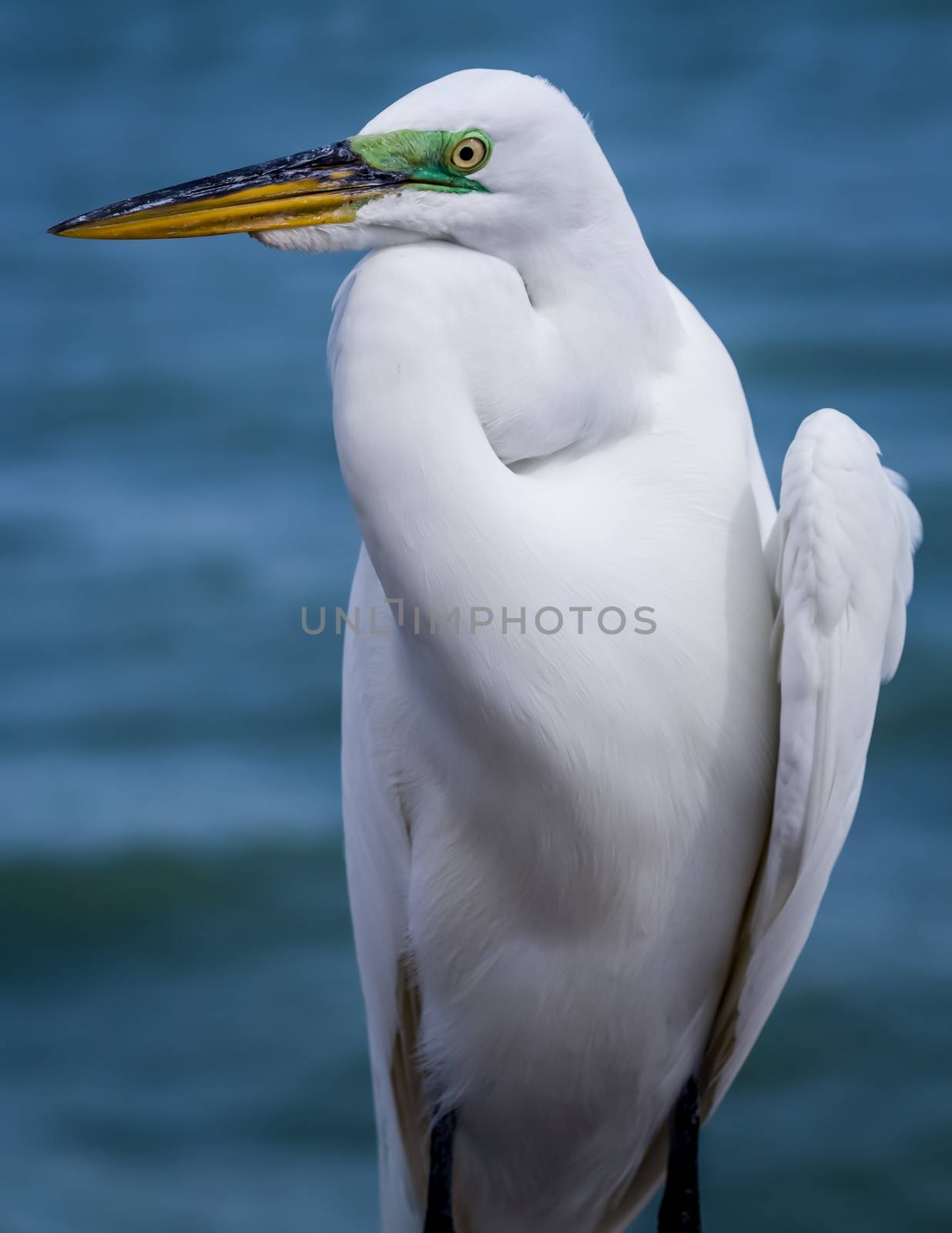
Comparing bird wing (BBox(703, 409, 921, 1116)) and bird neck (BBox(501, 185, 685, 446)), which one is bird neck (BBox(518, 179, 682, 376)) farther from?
bird wing (BBox(703, 409, 921, 1116))

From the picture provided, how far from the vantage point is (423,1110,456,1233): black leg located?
1639 millimetres

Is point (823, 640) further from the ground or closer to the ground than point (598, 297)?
closer to the ground

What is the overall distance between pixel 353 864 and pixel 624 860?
0.39 m

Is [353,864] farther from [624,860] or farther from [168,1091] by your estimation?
[168,1091]

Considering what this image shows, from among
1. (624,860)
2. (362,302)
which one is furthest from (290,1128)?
(362,302)

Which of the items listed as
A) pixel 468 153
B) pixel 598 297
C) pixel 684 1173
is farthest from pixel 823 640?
pixel 684 1173

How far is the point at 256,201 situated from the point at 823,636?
1.84ft

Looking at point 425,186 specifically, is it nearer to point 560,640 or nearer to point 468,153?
point 468,153

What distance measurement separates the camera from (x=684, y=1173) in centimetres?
163

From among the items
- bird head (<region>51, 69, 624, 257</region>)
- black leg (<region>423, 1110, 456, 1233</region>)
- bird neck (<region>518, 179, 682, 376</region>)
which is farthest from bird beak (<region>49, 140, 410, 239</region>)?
black leg (<region>423, 1110, 456, 1233</region>)

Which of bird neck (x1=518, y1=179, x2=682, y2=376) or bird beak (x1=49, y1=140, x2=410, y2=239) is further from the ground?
bird beak (x1=49, y1=140, x2=410, y2=239)

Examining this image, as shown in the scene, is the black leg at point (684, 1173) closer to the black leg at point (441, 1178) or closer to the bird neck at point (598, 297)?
the black leg at point (441, 1178)

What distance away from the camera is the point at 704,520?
53.8 inches

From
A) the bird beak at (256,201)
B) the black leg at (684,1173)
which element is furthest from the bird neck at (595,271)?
the black leg at (684,1173)
